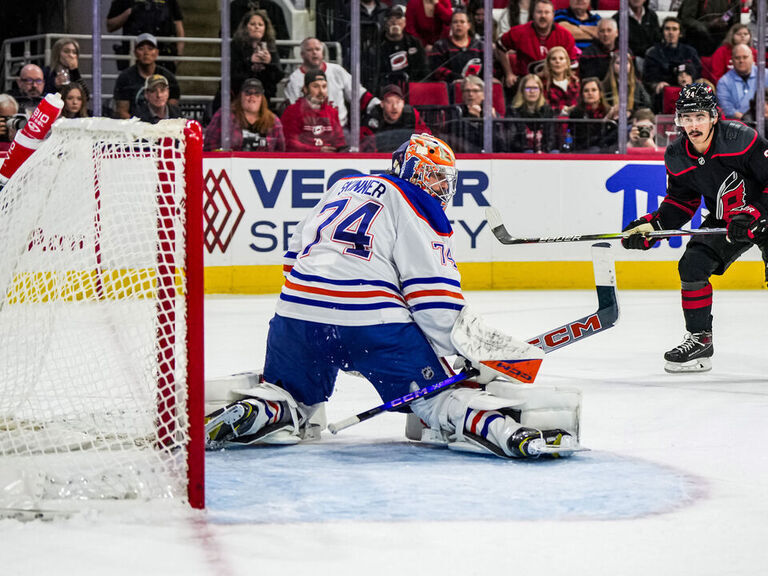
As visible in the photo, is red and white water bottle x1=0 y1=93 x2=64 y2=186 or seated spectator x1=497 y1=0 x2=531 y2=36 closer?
red and white water bottle x1=0 y1=93 x2=64 y2=186

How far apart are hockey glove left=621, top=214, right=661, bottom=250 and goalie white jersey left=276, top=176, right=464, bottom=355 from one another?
5.16 feet

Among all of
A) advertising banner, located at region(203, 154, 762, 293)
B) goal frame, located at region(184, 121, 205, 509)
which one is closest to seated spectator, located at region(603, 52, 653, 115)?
advertising banner, located at region(203, 154, 762, 293)

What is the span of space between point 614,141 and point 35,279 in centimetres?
532

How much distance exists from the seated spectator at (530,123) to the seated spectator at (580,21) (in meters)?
0.49

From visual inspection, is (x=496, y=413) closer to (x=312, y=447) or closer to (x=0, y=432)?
(x=312, y=447)

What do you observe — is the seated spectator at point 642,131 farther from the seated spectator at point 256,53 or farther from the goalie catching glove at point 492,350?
the goalie catching glove at point 492,350

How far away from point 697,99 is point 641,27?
3.45 m

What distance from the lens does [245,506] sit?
7.97ft

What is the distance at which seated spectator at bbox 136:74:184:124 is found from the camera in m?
6.69

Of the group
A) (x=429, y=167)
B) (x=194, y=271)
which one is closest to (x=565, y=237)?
(x=429, y=167)

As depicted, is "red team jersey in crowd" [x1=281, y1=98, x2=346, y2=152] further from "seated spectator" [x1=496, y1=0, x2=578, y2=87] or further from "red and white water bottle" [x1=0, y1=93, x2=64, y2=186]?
"red and white water bottle" [x1=0, y1=93, x2=64, y2=186]

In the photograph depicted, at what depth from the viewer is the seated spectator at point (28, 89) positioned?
258 inches

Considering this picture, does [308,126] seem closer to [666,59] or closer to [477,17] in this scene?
[477,17]

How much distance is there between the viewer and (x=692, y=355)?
14.9 feet
